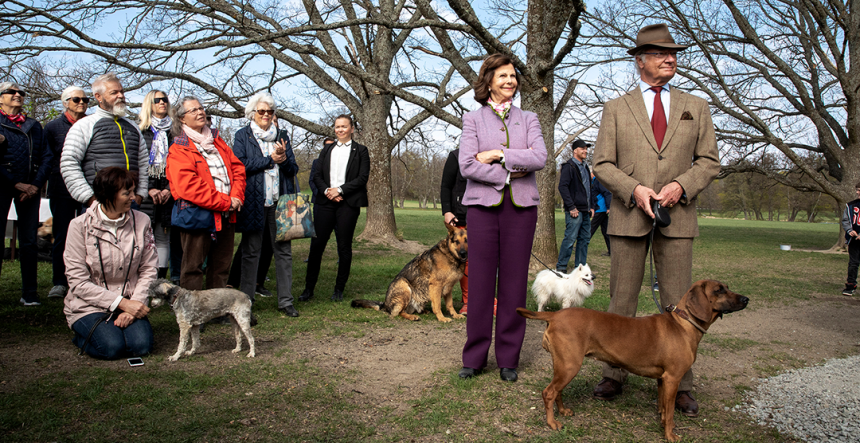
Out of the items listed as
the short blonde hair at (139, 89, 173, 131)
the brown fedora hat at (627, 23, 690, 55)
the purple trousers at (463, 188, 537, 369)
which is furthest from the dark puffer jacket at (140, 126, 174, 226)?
the brown fedora hat at (627, 23, 690, 55)

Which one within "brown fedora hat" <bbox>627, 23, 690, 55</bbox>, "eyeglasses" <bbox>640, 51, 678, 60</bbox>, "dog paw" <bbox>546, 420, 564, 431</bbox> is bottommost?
"dog paw" <bbox>546, 420, 564, 431</bbox>

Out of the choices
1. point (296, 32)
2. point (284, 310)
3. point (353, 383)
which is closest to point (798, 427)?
point (353, 383)

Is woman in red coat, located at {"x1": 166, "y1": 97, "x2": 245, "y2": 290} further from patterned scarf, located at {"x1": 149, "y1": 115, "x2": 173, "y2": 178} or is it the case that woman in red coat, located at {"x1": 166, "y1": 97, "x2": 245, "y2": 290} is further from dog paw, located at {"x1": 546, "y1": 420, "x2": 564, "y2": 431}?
dog paw, located at {"x1": 546, "y1": 420, "x2": 564, "y2": 431}

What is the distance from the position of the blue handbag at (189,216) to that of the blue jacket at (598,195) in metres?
7.47

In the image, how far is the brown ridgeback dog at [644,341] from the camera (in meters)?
3.09

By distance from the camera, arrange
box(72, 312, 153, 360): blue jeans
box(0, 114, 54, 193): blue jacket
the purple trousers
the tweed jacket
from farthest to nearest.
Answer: box(0, 114, 54, 193): blue jacket, box(72, 312, 153, 360): blue jeans, the purple trousers, the tweed jacket

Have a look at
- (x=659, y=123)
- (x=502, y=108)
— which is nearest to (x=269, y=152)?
(x=502, y=108)

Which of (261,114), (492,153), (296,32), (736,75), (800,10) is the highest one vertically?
(800,10)

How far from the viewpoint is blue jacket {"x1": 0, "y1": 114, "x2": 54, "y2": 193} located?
18.4ft

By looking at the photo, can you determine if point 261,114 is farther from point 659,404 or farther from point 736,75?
point 736,75

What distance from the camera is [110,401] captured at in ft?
11.0

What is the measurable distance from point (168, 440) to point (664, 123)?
3650 mm

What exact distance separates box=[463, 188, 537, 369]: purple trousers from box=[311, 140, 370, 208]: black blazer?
2.99m

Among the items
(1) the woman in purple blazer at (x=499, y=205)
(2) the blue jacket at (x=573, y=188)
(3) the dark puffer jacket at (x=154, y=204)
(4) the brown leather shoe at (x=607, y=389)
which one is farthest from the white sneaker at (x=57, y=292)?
(2) the blue jacket at (x=573, y=188)
